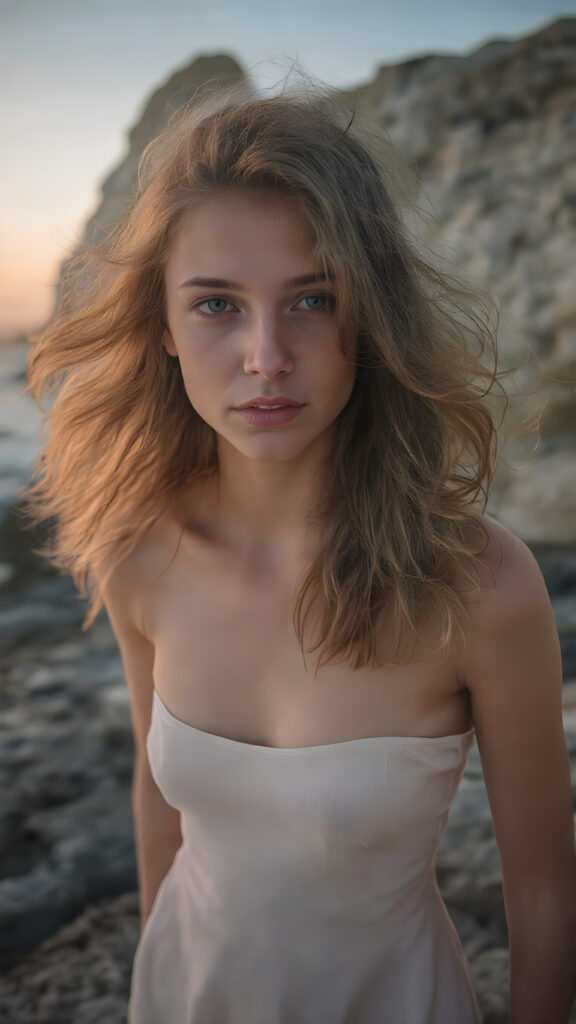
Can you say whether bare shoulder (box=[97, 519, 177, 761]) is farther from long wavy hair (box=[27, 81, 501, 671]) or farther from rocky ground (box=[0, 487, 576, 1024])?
rocky ground (box=[0, 487, 576, 1024])

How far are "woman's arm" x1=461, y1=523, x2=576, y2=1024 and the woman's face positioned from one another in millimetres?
300

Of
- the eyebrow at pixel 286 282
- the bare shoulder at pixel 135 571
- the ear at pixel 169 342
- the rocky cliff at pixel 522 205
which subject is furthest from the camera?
the rocky cliff at pixel 522 205

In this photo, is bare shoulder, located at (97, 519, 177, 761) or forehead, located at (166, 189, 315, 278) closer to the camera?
forehead, located at (166, 189, 315, 278)

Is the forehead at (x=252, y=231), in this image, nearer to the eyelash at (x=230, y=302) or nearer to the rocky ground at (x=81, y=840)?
the eyelash at (x=230, y=302)

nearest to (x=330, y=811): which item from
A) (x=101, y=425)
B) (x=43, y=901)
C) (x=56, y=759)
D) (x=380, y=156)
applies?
(x=101, y=425)

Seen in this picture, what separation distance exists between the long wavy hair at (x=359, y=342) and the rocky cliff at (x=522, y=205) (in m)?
1.32

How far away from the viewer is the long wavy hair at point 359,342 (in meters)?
1.04

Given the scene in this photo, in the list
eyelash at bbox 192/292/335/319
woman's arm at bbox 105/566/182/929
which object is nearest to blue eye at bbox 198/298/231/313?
eyelash at bbox 192/292/335/319

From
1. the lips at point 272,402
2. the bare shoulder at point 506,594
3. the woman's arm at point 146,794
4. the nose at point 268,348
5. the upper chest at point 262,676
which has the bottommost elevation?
the woman's arm at point 146,794

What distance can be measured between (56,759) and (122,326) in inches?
48.8

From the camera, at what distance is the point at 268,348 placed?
1.02 metres

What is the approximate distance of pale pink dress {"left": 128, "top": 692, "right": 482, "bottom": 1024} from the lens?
109 cm

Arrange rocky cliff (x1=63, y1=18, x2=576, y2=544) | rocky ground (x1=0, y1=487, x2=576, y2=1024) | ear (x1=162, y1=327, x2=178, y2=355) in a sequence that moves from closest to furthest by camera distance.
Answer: ear (x1=162, y1=327, x2=178, y2=355) → rocky ground (x1=0, y1=487, x2=576, y2=1024) → rocky cliff (x1=63, y1=18, x2=576, y2=544)

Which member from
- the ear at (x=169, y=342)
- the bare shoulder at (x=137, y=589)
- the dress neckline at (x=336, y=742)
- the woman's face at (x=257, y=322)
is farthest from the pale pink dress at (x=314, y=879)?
the ear at (x=169, y=342)
